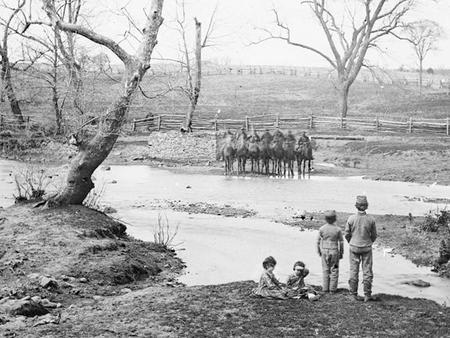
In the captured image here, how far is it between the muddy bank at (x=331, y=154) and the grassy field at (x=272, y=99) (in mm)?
5482

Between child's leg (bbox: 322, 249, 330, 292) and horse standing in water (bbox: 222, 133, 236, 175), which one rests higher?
horse standing in water (bbox: 222, 133, 236, 175)

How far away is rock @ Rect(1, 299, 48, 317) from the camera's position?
30.6ft

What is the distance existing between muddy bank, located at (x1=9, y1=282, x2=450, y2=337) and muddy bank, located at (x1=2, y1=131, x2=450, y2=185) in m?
20.3

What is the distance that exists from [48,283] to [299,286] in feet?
13.0

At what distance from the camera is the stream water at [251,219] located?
13.6 metres

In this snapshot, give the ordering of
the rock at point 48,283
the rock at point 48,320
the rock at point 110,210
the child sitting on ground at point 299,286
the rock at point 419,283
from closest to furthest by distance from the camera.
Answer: the rock at point 48,320, the child sitting on ground at point 299,286, the rock at point 48,283, the rock at point 419,283, the rock at point 110,210

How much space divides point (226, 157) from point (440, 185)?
10.4 meters

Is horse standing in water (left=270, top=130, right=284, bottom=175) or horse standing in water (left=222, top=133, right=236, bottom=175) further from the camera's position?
horse standing in water (left=222, top=133, right=236, bottom=175)

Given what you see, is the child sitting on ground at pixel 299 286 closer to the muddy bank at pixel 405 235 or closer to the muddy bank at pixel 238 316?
the muddy bank at pixel 238 316

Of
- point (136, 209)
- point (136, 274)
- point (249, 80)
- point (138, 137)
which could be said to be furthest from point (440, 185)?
point (249, 80)

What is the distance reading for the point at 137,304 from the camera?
393 inches

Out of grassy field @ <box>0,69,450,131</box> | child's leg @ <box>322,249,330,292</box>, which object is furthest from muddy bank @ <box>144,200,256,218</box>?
grassy field @ <box>0,69,450,131</box>

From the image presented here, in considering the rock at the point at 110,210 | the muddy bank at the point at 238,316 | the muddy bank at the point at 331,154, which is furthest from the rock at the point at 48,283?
the muddy bank at the point at 331,154

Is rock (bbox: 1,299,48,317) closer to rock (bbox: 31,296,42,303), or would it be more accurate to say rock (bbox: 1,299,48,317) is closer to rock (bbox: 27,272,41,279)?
rock (bbox: 31,296,42,303)
